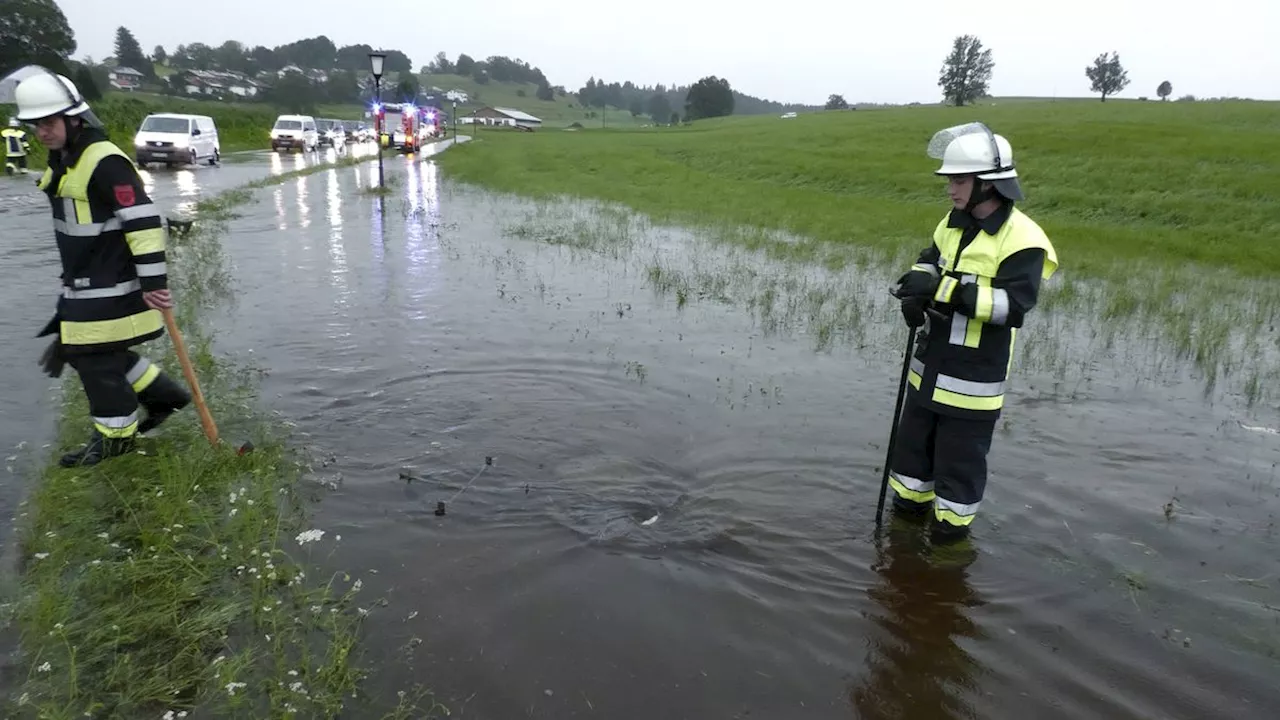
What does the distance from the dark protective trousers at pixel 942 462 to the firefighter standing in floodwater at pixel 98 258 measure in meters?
4.27

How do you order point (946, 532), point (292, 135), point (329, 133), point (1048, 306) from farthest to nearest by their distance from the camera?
point (329, 133) < point (292, 135) < point (1048, 306) < point (946, 532)

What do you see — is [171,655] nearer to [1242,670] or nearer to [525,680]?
[525,680]

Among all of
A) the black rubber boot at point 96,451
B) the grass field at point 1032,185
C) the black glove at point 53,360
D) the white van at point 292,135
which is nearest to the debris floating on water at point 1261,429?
the grass field at point 1032,185

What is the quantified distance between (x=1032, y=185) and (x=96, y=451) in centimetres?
2345

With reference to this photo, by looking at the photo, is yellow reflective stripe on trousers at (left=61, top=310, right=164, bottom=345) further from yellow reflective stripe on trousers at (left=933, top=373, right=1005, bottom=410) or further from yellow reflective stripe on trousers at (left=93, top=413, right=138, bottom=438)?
yellow reflective stripe on trousers at (left=933, top=373, right=1005, bottom=410)

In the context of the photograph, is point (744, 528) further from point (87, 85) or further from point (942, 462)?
point (87, 85)

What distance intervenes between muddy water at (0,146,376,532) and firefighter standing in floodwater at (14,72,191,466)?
0.65 meters

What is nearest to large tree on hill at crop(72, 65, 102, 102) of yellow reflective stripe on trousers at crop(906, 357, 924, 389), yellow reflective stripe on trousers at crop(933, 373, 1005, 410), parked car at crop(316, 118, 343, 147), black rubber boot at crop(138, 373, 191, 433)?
parked car at crop(316, 118, 343, 147)

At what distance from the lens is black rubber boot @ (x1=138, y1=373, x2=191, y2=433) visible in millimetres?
4840

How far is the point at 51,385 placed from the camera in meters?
5.91

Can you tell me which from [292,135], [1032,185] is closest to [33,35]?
[292,135]

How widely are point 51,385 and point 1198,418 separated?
928cm

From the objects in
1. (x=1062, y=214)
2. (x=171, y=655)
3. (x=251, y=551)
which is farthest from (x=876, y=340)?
(x=1062, y=214)

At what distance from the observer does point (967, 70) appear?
8950 centimetres
